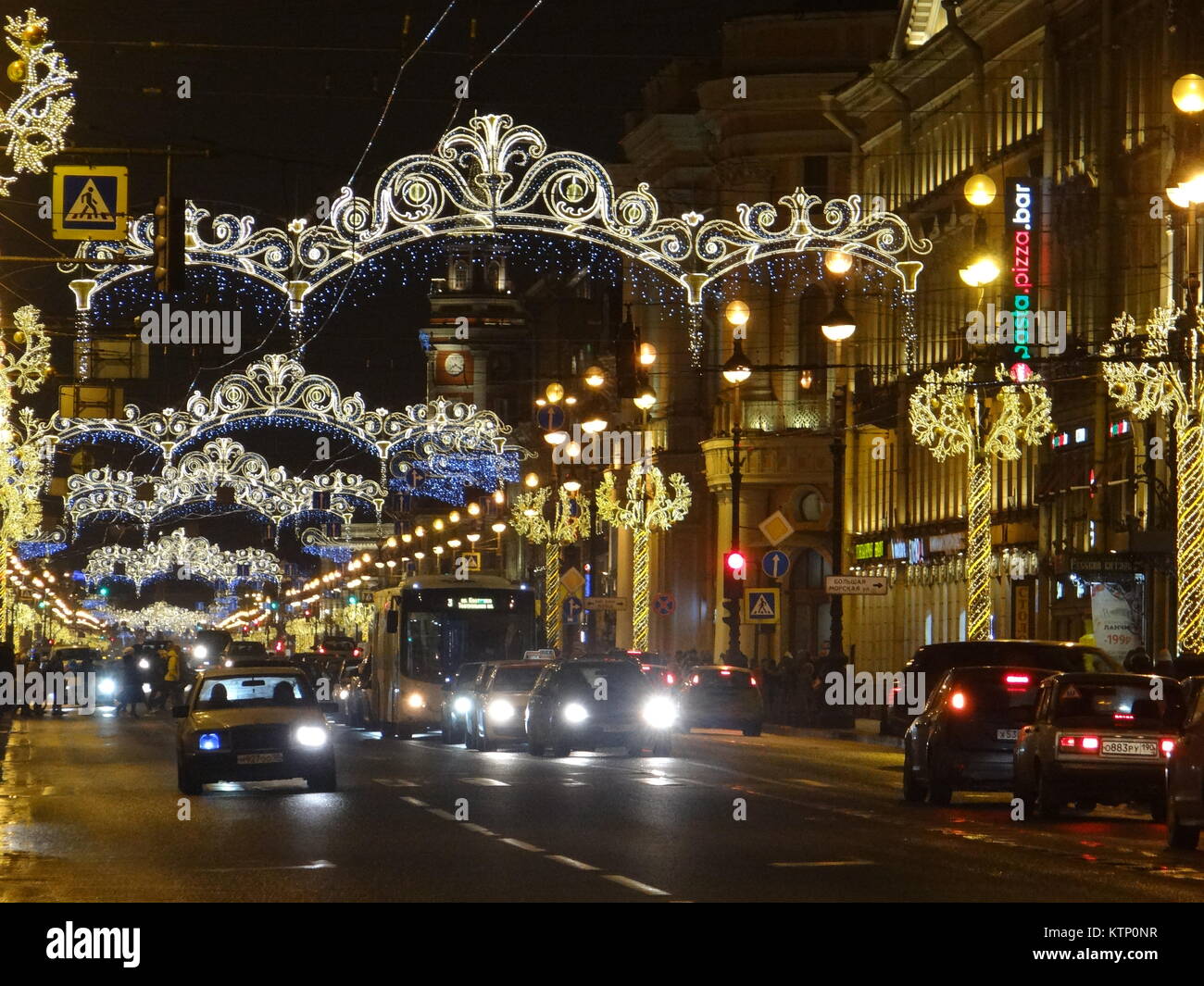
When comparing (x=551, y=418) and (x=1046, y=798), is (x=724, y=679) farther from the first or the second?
(x=1046, y=798)

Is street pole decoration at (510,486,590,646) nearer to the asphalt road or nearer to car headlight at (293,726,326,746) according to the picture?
the asphalt road

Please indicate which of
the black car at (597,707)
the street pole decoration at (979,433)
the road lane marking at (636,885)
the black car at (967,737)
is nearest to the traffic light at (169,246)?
the black car at (967,737)

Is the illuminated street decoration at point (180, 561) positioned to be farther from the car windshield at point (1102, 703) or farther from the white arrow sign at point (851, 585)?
the car windshield at point (1102, 703)

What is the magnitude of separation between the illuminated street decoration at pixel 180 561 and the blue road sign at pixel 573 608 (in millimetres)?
52189

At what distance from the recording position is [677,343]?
81125 mm

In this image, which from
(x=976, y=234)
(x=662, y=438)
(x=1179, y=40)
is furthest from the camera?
(x=662, y=438)

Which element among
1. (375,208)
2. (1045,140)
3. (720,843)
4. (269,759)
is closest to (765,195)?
(1045,140)

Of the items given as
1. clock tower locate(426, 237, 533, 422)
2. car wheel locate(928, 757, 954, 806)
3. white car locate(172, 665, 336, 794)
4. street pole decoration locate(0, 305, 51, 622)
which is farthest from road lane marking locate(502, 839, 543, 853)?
clock tower locate(426, 237, 533, 422)

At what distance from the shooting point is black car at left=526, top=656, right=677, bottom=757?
36.0 m

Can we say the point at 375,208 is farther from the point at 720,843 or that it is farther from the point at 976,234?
the point at 976,234

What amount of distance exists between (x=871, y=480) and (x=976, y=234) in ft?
57.5

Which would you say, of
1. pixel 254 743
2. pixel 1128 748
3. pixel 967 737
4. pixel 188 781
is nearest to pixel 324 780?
pixel 254 743

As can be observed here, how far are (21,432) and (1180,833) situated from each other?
37897 millimetres

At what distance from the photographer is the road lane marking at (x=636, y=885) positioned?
1525cm
